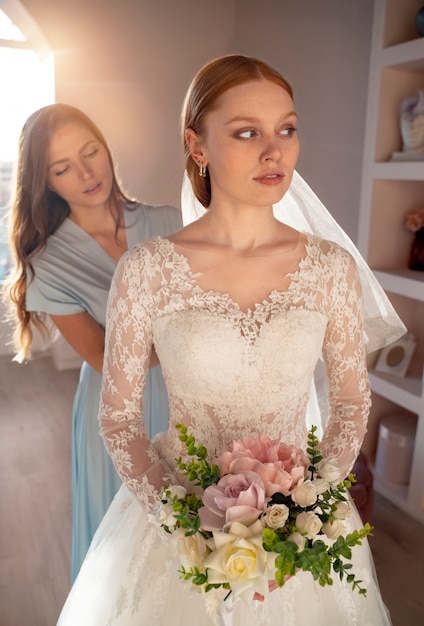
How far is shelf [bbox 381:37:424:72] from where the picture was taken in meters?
2.14

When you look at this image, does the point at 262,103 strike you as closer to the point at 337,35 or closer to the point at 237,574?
the point at 237,574

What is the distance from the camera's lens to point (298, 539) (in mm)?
791

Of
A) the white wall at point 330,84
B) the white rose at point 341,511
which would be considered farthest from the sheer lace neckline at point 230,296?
the white wall at point 330,84

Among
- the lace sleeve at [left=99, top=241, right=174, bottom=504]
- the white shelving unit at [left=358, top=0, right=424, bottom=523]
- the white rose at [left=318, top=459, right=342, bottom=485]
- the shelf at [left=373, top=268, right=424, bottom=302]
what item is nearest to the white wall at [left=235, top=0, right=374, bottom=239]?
the white shelving unit at [left=358, top=0, right=424, bottom=523]

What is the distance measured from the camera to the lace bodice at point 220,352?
1125 mm

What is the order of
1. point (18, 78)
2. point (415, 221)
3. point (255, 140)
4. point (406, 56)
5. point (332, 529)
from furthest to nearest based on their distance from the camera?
1. point (18, 78)
2. point (415, 221)
3. point (406, 56)
4. point (255, 140)
5. point (332, 529)

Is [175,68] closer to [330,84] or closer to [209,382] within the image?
[330,84]

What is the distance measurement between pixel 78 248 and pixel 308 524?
1094 mm

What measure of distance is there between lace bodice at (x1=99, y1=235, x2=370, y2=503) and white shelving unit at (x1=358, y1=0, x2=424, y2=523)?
48.6 inches

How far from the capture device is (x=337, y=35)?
2.94 metres

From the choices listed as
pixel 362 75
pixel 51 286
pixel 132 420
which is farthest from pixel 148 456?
pixel 362 75

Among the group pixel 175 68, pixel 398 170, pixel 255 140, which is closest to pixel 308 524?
pixel 255 140

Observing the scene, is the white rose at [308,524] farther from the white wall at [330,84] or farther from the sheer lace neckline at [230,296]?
the white wall at [330,84]

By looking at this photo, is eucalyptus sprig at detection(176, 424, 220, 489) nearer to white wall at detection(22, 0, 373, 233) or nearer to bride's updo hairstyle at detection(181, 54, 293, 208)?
bride's updo hairstyle at detection(181, 54, 293, 208)
